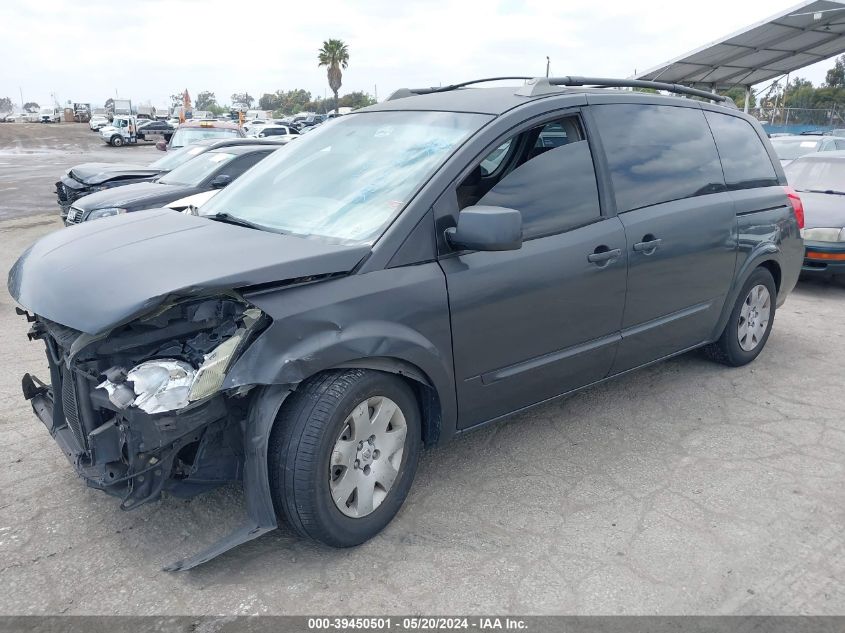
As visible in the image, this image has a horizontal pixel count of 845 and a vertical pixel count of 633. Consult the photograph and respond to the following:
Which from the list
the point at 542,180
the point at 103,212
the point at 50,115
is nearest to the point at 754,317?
the point at 542,180

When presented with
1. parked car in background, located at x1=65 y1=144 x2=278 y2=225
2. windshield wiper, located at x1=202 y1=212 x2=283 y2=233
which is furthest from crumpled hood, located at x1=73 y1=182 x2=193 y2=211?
→ windshield wiper, located at x1=202 y1=212 x2=283 y2=233

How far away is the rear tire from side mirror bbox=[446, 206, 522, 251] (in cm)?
252

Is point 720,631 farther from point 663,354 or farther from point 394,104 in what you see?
point 394,104

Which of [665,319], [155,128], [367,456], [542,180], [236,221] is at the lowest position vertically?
[367,456]

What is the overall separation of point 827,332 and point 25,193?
687 inches

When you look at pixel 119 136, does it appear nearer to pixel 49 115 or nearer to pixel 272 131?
pixel 272 131

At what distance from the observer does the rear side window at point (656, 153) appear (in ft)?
12.5

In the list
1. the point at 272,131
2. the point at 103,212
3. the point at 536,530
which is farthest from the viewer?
the point at 272,131

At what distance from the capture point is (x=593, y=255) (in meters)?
3.57

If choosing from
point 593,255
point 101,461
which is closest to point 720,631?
point 593,255

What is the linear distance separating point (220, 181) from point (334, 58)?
64.1 meters

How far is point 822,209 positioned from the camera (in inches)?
302

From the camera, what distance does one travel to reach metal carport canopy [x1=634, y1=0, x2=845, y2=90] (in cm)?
1549

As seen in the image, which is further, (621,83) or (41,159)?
(41,159)
